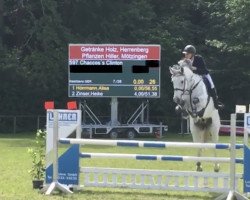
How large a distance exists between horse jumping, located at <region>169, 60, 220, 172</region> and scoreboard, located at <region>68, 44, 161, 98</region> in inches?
656

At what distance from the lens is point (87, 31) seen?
35.7 meters

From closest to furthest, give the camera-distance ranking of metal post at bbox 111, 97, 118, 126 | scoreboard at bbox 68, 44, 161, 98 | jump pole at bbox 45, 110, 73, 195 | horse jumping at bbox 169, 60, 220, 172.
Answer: jump pole at bbox 45, 110, 73, 195
horse jumping at bbox 169, 60, 220, 172
scoreboard at bbox 68, 44, 161, 98
metal post at bbox 111, 97, 118, 126

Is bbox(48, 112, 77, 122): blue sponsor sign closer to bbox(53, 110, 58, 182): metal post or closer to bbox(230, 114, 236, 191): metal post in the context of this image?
bbox(53, 110, 58, 182): metal post

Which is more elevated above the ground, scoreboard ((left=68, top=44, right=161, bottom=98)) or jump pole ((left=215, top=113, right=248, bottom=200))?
scoreboard ((left=68, top=44, right=161, bottom=98))

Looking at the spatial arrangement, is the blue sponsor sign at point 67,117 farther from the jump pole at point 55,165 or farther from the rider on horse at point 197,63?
the rider on horse at point 197,63

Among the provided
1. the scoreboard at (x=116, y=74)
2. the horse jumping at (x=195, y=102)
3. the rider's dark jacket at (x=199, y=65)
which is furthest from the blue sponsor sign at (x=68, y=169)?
the scoreboard at (x=116, y=74)

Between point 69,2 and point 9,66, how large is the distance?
5661 mm

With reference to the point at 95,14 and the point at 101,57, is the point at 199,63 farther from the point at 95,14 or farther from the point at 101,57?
the point at 95,14

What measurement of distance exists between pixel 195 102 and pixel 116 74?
17.6 m

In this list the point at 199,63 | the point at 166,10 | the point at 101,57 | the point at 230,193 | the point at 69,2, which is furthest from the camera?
the point at 166,10

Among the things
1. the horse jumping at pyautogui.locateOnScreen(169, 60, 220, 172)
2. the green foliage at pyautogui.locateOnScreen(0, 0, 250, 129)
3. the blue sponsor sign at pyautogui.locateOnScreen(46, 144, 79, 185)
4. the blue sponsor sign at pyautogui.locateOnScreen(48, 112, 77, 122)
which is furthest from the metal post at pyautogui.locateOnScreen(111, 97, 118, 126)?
the blue sponsor sign at pyautogui.locateOnScreen(46, 144, 79, 185)

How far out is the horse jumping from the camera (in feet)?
31.7

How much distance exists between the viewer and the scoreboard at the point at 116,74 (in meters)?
27.2

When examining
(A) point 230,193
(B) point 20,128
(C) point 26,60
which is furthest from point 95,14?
(A) point 230,193
